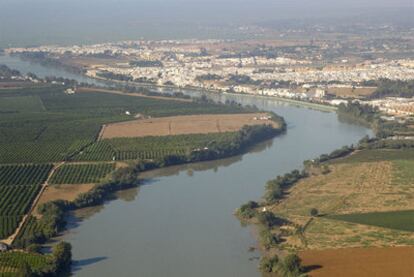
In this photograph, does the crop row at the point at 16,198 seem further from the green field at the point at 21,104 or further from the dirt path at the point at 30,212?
the green field at the point at 21,104

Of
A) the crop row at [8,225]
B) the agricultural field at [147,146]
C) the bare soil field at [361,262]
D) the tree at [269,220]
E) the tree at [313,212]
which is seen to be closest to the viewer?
the bare soil field at [361,262]

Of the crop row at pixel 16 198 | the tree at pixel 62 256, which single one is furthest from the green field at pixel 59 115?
the tree at pixel 62 256

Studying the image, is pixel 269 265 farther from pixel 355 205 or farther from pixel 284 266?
pixel 355 205

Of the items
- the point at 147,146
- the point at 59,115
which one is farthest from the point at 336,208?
the point at 59,115

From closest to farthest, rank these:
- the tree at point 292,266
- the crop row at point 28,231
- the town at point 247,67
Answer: the tree at point 292,266 < the crop row at point 28,231 < the town at point 247,67

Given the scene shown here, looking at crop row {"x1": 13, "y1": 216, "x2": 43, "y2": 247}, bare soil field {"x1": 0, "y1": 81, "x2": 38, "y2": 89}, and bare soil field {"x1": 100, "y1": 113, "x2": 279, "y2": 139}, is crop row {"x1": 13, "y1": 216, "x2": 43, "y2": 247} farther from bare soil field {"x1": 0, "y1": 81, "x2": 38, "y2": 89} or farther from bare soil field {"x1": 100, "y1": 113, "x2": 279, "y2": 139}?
bare soil field {"x1": 0, "y1": 81, "x2": 38, "y2": 89}

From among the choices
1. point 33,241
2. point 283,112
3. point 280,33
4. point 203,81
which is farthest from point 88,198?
point 280,33
